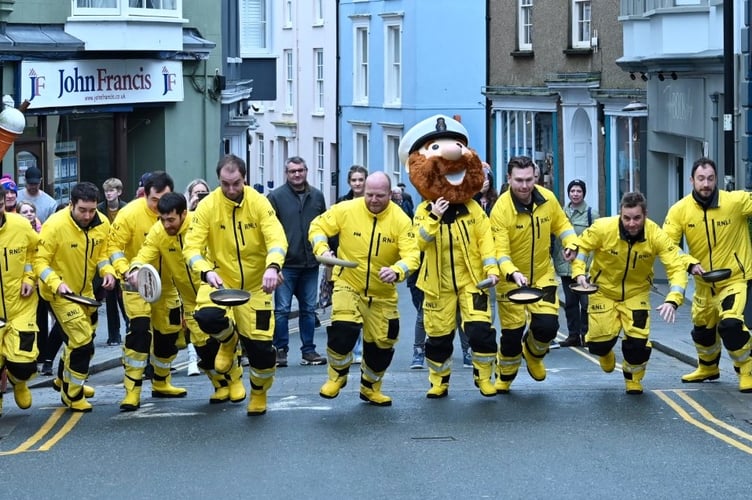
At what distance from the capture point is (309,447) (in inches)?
400

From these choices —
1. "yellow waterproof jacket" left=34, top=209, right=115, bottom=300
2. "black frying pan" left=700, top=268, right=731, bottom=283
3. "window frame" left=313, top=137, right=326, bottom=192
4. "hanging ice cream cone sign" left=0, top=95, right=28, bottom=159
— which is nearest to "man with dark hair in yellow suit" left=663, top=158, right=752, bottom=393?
"black frying pan" left=700, top=268, right=731, bottom=283

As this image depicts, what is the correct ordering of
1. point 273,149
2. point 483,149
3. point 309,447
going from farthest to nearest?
1. point 273,149
2. point 483,149
3. point 309,447

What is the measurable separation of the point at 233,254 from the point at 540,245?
7.96 feet

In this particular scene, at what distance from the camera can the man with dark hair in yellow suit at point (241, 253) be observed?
11422 mm

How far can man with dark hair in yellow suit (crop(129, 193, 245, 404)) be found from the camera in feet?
38.8

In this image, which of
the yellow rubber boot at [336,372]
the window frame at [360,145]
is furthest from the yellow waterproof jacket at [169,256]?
the window frame at [360,145]

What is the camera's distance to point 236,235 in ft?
37.8

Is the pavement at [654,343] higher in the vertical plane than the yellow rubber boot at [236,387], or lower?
lower

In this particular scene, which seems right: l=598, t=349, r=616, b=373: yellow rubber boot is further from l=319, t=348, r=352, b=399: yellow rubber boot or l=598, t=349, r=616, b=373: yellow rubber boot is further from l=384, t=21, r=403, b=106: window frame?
l=384, t=21, r=403, b=106: window frame

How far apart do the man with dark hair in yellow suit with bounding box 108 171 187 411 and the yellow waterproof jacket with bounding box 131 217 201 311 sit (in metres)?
0.07

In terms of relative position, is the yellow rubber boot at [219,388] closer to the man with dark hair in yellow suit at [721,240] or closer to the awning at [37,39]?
the man with dark hair in yellow suit at [721,240]

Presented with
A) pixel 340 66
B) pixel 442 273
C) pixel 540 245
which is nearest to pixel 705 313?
pixel 540 245

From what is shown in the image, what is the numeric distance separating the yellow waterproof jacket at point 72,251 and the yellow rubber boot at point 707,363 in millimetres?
4845

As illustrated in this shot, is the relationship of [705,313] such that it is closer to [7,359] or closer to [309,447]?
[309,447]
